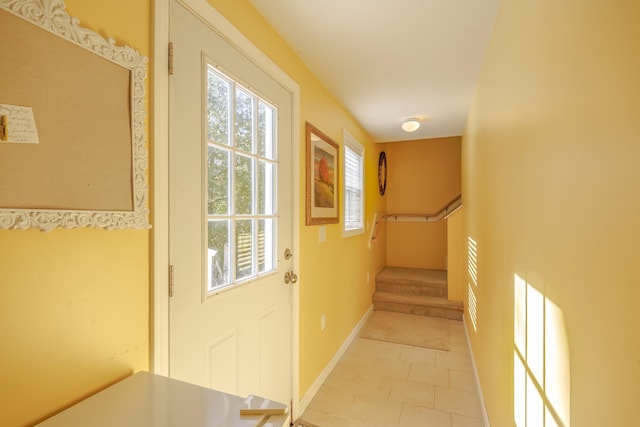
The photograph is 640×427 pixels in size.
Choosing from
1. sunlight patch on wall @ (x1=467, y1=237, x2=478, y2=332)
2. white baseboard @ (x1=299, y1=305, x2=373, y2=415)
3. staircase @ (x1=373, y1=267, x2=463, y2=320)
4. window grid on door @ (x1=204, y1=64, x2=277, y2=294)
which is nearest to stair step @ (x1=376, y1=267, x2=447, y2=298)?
staircase @ (x1=373, y1=267, x2=463, y2=320)

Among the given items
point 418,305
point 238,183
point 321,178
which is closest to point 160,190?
point 238,183

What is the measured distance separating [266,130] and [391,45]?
898mm

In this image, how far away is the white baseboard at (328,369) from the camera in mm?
2014

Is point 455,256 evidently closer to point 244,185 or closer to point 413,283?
point 413,283

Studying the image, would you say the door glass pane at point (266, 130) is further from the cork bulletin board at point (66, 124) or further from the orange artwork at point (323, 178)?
the cork bulletin board at point (66, 124)

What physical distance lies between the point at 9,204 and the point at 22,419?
461 mm

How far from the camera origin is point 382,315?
3.81 m

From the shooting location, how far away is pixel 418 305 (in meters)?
3.79

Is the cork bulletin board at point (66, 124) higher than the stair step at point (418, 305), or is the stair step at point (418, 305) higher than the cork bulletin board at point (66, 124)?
the cork bulletin board at point (66, 124)

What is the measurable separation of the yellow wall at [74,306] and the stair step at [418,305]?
3.37 metres

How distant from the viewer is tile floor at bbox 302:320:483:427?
1.92 metres

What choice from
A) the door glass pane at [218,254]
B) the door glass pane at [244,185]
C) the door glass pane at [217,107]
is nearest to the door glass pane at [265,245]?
the door glass pane at [244,185]

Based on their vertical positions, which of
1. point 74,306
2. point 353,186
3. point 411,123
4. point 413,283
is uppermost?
A: point 411,123

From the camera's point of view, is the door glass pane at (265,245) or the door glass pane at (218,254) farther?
the door glass pane at (265,245)
